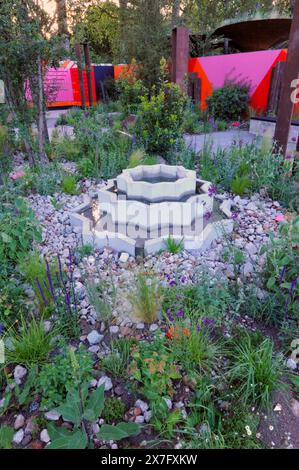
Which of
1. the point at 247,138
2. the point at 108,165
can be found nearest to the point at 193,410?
the point at 108,165

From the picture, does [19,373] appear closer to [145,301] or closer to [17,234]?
[145,301]

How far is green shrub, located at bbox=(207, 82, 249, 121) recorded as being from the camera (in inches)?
315

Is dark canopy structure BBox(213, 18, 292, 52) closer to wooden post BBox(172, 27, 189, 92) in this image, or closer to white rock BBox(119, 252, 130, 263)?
wooden post BBox(172, 27, 189, 92)

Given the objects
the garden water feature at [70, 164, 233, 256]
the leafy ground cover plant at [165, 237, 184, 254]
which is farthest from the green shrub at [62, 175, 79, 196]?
the leafy ground cover plant at [165, 237, 184, 254]

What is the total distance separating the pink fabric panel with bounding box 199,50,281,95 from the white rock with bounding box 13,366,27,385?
850cm

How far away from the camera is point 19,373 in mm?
1688

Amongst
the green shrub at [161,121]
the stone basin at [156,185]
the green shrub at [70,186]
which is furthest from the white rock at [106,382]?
the green shrub at [161,121]

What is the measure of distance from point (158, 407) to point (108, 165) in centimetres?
329

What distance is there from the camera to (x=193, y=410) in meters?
1.51

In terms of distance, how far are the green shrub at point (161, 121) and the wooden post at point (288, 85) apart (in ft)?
4.38

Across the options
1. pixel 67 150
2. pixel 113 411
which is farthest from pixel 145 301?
pixel 67 150

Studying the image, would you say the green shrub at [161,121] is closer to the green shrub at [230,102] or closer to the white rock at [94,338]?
the white rock at [94,338]

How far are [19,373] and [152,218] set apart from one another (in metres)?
1.57

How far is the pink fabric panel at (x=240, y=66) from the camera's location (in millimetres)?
7883
